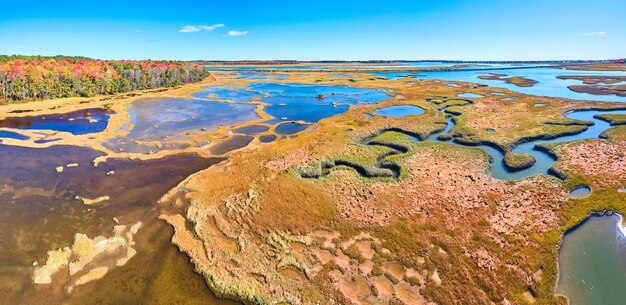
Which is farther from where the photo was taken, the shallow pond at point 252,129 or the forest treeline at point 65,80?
the forest treeline at point 65,80

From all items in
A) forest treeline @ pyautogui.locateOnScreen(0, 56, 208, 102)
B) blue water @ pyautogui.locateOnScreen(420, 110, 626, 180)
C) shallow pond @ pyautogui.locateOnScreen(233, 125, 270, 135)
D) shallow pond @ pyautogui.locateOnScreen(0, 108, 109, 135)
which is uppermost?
forest treeline @ pyautogui.locateOnScreen(0, 56, 208, 102)

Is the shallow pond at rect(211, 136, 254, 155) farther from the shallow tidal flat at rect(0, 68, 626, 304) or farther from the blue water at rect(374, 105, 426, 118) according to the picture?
the blue water at rect(374, 105, 426, 118)

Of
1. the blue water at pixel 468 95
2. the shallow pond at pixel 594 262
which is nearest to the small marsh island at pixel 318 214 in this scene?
the shallow pond at pixel 594 262

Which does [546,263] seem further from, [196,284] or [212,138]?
[212,138]

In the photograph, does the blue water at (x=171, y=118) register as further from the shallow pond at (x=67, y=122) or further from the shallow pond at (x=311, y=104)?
the shallow pond at (x=311, y=104)

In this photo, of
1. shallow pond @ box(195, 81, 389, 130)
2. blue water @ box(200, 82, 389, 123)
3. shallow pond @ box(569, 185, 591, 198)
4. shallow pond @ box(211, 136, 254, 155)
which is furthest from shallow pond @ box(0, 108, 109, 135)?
shallow pond @ box(569, 185, 591, 198)

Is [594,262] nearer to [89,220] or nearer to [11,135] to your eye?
[89,220]
